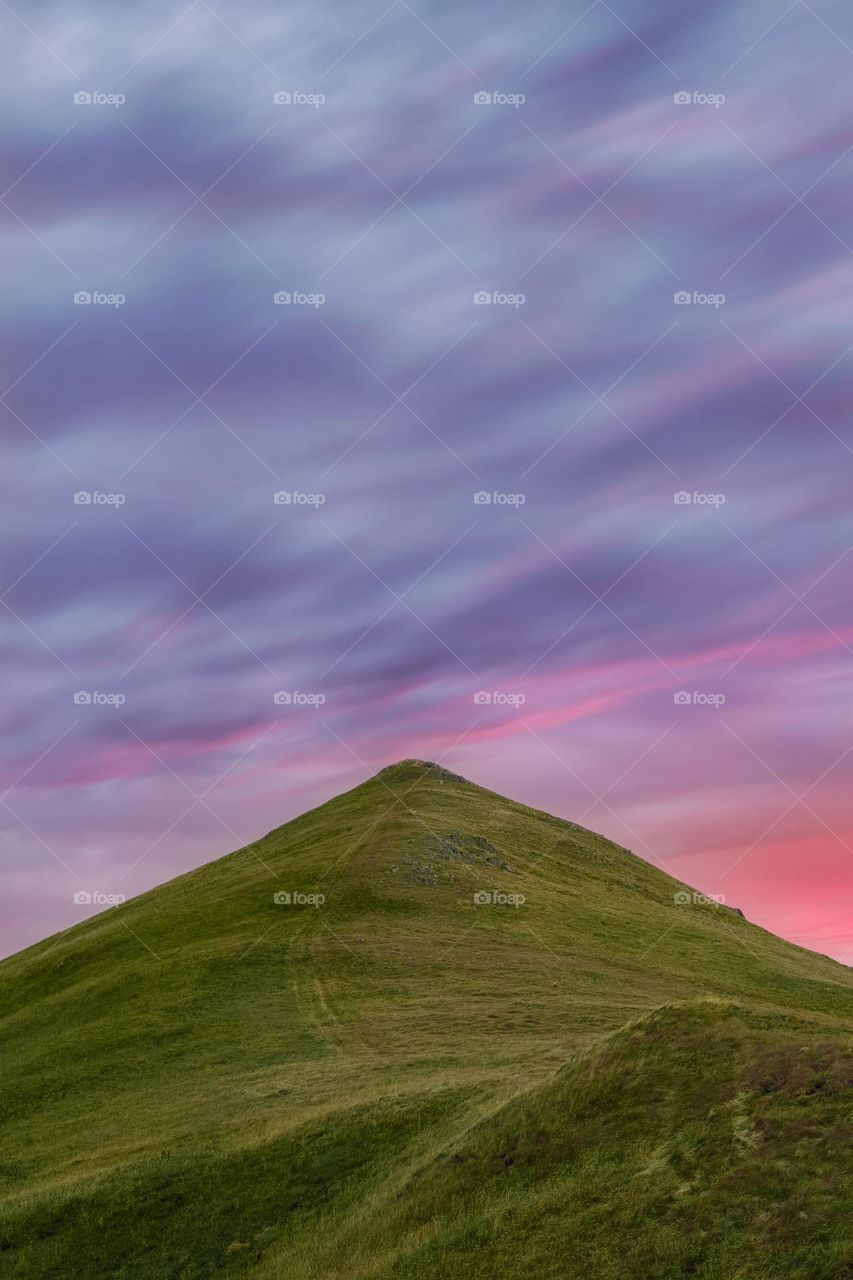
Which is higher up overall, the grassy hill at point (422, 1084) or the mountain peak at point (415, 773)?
the mountain peak at point (415, 773)

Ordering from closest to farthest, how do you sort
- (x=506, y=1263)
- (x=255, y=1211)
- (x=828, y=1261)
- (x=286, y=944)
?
(x=828, y=1261) < (x=506, y=1263) < (x=255, y=1211) < (x=286, y=944)

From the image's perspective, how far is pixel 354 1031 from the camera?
177 ft

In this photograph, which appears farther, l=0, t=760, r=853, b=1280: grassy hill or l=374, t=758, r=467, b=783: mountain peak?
l=374, t=758, r=467, b=783: mountain peak

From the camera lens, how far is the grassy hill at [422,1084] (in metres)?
24.7

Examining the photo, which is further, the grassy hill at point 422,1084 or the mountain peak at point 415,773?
the mountain peak at point 415,773

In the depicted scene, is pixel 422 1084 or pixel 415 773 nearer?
pixel 422 1084

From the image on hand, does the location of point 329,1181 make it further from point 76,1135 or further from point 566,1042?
point 76,1135

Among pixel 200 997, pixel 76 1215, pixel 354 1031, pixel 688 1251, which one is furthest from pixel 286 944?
pixel 688 1251

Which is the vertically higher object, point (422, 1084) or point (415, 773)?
point (415, 773)

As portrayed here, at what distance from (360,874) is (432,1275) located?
190 ft

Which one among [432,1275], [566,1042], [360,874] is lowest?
[432,1275]

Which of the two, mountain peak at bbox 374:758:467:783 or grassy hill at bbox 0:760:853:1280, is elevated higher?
mountain peak at bbox 374:758:467:783

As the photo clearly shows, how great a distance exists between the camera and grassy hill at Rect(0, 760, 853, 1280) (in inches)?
973

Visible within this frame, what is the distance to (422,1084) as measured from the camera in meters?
41.1
